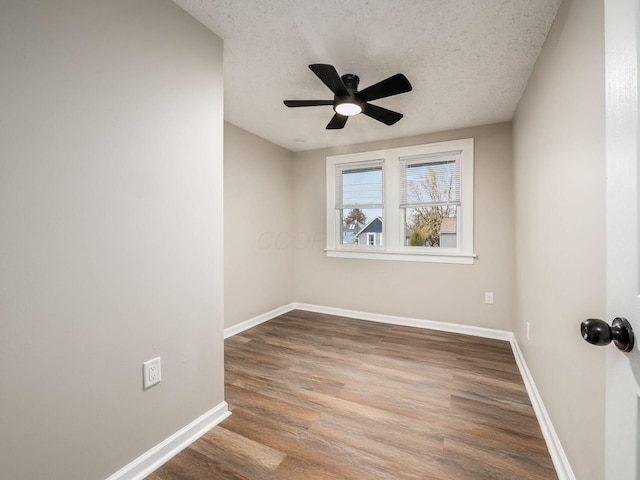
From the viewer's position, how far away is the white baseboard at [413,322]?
3291 mm

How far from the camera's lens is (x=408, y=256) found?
3703 mm

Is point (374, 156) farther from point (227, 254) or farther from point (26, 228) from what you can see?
point (26, 228)

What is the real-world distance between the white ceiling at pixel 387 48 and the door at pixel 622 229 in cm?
130

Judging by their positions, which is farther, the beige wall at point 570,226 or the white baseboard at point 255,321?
the white baseboard at point 255,321

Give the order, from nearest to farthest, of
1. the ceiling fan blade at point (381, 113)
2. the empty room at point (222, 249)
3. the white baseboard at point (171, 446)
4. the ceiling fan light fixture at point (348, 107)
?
the empty room at point (222, 249) < the white baseboard at point (171, 446) < the ceiling fan light fixture at point (348, 107) < the ceiling fan blade at point (381, 113)

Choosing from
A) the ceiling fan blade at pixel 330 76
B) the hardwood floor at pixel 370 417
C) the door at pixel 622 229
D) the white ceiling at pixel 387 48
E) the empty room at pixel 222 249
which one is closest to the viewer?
the door at pixel 622 229

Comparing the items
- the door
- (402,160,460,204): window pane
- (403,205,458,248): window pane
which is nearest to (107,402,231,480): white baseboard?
the door

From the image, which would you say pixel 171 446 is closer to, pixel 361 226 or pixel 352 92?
pixel 352 92

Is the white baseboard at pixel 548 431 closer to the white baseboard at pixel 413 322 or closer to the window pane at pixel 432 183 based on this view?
the white baseboard at pixel 413 322

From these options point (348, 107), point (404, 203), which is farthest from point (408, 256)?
point (348, 107)

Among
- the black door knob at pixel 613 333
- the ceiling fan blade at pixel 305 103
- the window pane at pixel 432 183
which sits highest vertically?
the ceiling fan blade at pixel 305 103

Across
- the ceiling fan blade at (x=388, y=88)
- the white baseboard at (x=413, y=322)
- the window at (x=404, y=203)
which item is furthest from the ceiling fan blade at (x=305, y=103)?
the white baseboard at (x=413, y=322)

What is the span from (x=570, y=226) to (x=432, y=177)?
239cm

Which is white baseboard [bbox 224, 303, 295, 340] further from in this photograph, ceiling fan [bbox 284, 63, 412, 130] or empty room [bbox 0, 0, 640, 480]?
ceiling fan [bbox 284, 63, 412, 130]
